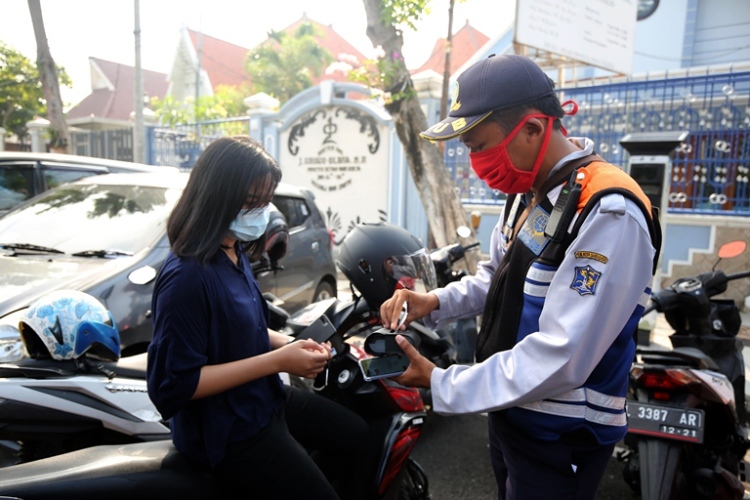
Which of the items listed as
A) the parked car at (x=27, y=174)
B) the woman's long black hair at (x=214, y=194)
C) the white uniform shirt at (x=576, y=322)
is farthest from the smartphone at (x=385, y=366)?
the parked car at (x=27, y=174)

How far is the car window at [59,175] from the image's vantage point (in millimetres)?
5199

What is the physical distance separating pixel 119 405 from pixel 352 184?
25.2 feet

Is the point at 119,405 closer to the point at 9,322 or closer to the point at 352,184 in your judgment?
the point at 9,322

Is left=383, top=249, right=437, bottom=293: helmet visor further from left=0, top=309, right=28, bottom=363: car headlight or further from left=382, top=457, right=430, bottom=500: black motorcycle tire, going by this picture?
left=0, top=309, right=28, bottom=363: car headlight

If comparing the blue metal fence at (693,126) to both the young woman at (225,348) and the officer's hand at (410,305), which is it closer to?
the officer's hand at (410,305)

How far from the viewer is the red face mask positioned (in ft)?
4.84

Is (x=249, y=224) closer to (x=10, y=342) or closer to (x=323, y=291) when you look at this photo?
(x=10, y=342)

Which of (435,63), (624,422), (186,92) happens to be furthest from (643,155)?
(186,92)

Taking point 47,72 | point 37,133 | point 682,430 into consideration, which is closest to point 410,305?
point 682,430

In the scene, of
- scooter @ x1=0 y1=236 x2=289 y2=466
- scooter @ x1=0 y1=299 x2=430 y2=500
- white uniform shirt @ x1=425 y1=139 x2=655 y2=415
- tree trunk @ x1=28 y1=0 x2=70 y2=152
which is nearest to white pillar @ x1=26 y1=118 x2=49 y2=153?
tree trunk @ x1=28 y1=0 x2=70 y2=152

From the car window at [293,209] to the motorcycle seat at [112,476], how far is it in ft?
11.3

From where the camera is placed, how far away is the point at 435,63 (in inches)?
1032

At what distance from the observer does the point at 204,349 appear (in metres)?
1.57

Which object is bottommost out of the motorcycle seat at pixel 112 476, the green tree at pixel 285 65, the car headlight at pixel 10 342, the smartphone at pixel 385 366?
the motorcycle seat at pixel 112 476
